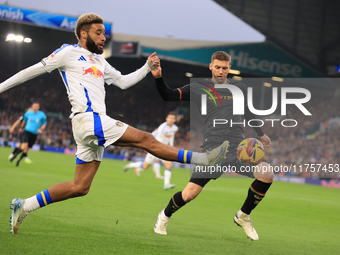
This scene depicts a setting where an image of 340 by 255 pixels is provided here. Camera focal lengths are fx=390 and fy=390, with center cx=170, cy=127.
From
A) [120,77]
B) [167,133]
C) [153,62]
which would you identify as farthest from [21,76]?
[167,133]

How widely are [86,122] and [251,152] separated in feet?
6.62

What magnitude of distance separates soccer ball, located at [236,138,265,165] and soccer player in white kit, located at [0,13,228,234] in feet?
2.47

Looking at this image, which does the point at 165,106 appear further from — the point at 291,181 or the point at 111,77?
the point at 111,77

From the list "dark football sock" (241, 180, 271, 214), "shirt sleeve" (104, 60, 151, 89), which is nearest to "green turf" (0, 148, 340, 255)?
"dark football sock" (241, 180, 271, 214)

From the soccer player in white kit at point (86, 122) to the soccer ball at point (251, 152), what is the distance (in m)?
0.75

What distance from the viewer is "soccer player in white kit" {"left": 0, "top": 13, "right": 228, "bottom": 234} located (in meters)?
4.09

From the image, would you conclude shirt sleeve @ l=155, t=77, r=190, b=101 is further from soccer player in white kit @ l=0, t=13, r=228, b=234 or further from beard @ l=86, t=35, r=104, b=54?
beard @ l=86, t=35, r=104, b=54

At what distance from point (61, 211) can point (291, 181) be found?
17950 millimetres

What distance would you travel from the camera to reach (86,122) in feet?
13.4

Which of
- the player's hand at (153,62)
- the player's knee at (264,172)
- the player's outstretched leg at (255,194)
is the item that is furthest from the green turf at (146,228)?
the player's hand at (153,62)

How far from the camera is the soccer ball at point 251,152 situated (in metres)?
4.75

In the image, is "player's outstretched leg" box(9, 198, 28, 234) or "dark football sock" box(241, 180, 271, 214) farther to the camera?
"dark football sock" box(241, 180, 271, 214)

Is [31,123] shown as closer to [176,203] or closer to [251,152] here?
[176,203]

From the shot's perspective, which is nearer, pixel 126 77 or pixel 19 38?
A: pixel 126 77
